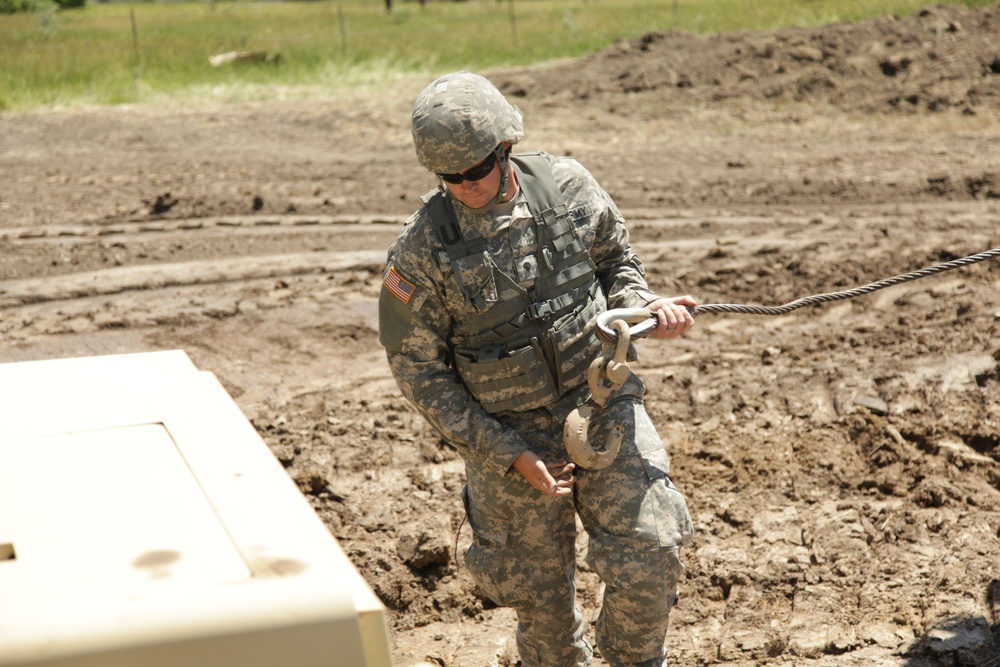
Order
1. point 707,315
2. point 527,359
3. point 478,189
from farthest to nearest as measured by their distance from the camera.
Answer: point 707,315
point 527,359
point 478,189

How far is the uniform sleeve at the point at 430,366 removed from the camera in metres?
3.26

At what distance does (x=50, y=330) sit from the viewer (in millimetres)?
7395

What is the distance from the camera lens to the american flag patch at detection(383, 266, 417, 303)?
3.26 m

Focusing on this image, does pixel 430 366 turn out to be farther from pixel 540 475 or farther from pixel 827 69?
pixel 827 69

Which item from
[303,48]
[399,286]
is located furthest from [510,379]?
[303,48]

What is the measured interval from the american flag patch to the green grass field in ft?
45.4

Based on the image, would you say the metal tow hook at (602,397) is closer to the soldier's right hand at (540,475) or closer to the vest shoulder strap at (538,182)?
the soldier's right hand at (540,475)

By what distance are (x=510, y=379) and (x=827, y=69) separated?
41.9ft

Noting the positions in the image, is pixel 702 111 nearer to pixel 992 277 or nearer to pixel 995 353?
pixel 992 277

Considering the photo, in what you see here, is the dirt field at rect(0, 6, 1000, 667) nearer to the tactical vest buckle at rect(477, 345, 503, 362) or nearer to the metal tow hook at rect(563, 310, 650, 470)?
the metal tow hook at rect(563, 310, 650, 470)

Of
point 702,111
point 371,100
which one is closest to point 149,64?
point 371,100

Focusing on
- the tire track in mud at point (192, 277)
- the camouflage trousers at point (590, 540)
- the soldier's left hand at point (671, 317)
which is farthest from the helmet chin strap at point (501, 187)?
the tire track in mud at point (192, 277)

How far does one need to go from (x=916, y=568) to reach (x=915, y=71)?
11.3 m

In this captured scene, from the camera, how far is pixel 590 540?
3393mm
